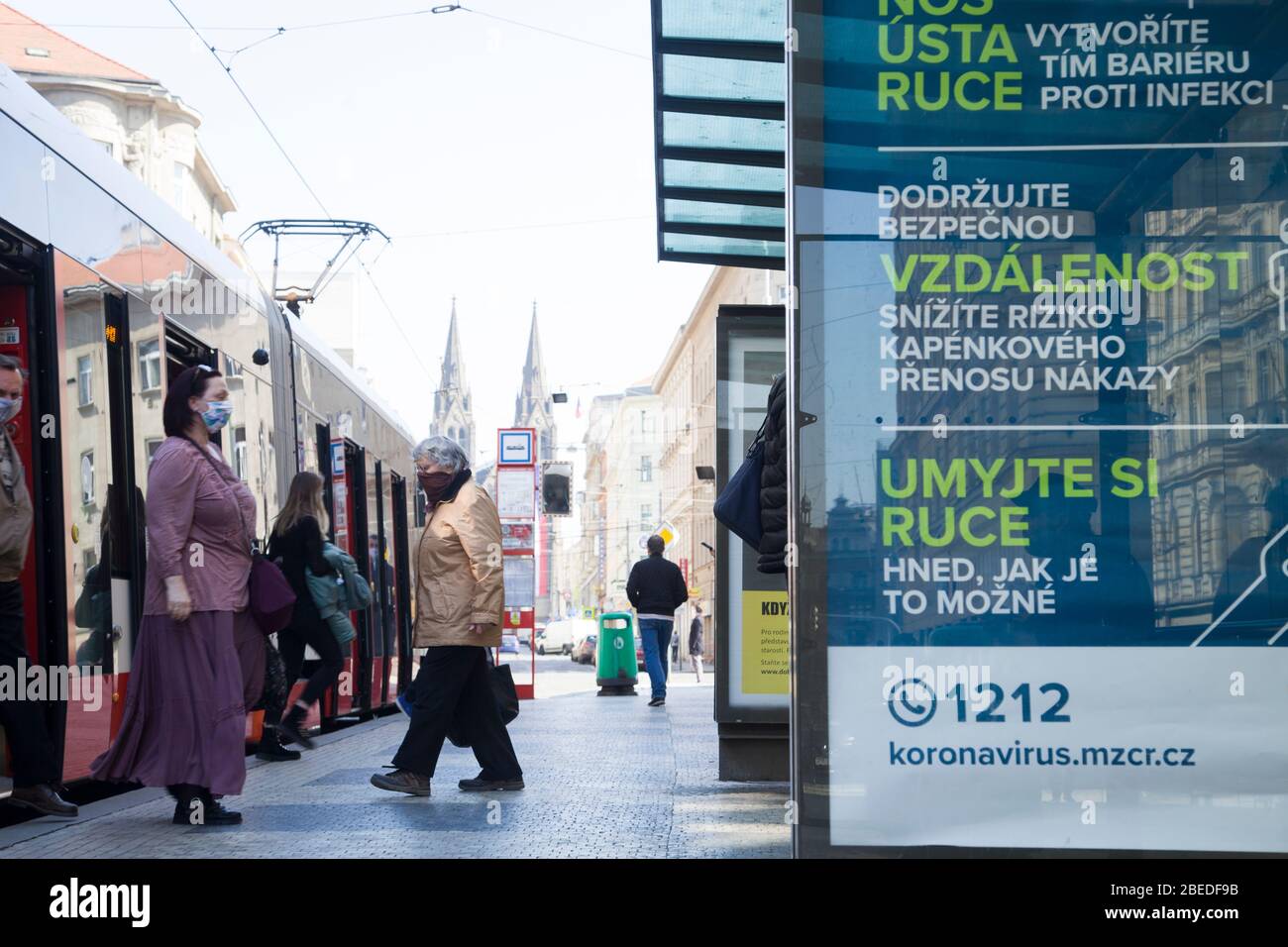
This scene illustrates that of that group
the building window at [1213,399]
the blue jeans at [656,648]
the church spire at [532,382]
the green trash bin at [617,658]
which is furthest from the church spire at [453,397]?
the building window at [1213,399]

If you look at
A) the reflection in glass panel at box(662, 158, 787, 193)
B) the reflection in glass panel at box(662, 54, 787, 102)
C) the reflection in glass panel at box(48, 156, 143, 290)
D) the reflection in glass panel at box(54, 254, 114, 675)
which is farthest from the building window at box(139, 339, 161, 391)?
the reflection in glass panel at box(662, 158, 787, 193)

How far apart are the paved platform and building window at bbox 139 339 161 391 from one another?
2.09 meters

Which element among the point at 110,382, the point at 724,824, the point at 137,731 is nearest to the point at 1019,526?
the point at 724,824

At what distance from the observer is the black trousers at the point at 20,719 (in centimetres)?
659

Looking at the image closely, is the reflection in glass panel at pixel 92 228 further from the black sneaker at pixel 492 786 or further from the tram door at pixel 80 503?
the black sneaker at pixel 492 786

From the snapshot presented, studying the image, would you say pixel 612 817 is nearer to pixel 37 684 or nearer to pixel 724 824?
pixel 724 824

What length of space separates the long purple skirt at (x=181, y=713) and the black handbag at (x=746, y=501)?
2.29 m

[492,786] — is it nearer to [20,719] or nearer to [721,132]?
[20,719]

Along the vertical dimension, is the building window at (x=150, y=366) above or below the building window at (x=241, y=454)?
above

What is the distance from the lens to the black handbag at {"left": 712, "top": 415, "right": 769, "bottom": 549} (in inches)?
260

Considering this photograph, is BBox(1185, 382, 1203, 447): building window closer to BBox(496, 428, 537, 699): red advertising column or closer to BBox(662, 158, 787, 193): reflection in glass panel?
BBox(662, 158, 787, 193): reflection in glass panel

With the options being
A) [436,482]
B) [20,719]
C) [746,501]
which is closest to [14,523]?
[20,719]

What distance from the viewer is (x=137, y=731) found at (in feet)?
23.5

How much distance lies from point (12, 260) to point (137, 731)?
2052 mm
